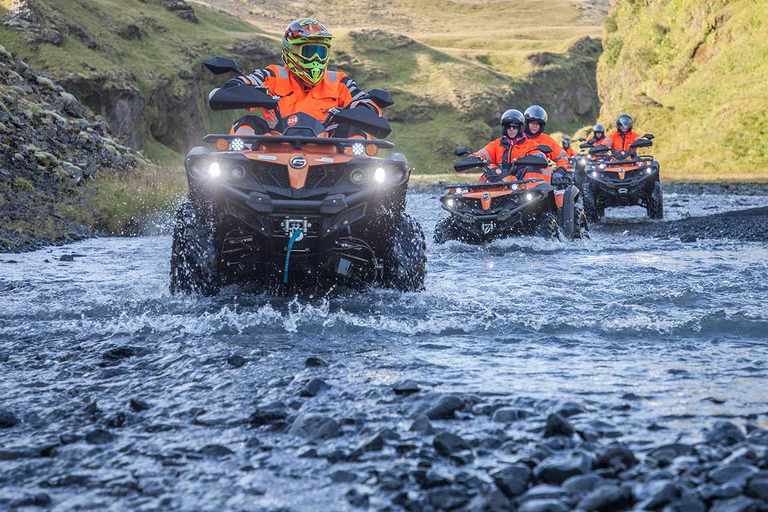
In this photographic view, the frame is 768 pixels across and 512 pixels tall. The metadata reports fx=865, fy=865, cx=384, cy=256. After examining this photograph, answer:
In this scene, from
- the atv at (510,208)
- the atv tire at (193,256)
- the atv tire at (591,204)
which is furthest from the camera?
the atv tire at (591,204)

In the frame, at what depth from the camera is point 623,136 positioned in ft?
67.0

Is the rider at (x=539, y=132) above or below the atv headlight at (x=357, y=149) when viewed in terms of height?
above

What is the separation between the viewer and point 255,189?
6668 millimetres

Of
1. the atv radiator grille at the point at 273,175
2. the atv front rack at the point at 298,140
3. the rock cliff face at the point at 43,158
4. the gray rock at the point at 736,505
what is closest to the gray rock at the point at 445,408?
the gray rock at the point at 736,505

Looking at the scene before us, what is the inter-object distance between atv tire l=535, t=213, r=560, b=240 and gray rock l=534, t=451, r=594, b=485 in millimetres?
9947

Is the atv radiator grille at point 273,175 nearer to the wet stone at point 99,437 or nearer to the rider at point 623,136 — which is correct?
the wet stone at point 99,437

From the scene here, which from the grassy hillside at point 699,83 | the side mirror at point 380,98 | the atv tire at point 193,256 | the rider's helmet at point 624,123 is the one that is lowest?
the atv tire at point 193,256

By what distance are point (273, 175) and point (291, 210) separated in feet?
1.36

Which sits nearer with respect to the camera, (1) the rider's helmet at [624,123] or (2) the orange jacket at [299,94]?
(2) the orange jacket at [299,94]

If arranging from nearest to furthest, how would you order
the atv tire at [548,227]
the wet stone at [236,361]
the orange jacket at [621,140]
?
the wet stone at [236,361] < the atv tire at [548,227] < the orange jacket at [621,140]

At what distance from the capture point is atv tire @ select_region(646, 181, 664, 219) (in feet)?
59.7

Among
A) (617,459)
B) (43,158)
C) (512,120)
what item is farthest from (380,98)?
(43,158)

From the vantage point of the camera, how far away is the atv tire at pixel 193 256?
695cm

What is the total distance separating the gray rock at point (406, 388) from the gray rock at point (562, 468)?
1181 millimetres
